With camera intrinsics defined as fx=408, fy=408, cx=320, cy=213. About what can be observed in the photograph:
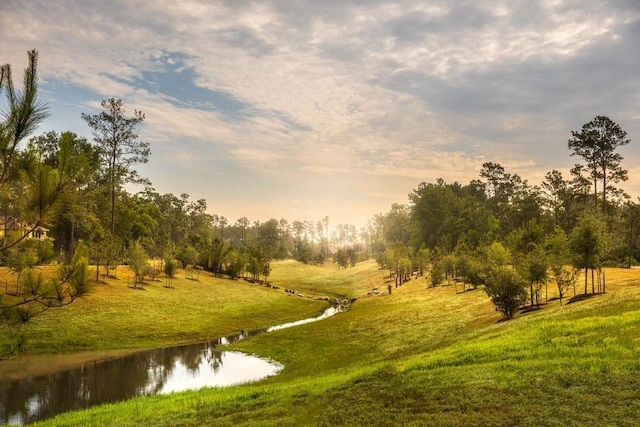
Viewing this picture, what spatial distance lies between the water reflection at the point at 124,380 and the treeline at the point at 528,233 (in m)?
25.2

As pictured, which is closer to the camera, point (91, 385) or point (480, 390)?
point (480, 390)

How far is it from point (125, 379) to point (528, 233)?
57428 millimetres

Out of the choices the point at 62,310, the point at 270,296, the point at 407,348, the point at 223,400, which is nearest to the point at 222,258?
the point at 270,296

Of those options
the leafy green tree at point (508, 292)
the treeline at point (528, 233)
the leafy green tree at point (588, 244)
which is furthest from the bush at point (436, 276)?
the leafy green tree at point (508, 292)

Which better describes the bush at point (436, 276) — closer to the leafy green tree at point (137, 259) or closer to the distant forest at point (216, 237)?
the distant forest at point (216, 237)

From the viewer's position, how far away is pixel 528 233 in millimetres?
62969

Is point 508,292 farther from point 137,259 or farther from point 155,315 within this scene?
point 137,259

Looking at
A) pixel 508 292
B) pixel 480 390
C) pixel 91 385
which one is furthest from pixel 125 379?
pixel 508 292

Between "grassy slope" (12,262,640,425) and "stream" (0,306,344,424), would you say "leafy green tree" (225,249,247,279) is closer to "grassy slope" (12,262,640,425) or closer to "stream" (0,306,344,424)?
"stream" (0,306,344,424)

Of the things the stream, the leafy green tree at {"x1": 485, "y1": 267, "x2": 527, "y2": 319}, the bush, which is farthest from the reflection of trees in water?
the bush

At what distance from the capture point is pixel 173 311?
60094 mm

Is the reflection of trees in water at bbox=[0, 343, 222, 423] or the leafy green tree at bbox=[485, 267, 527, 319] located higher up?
the leafy green tree at bbox=[485, 267, 527, 319]

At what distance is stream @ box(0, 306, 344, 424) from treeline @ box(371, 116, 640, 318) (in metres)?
25.5

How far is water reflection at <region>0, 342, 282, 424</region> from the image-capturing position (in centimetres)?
2862
